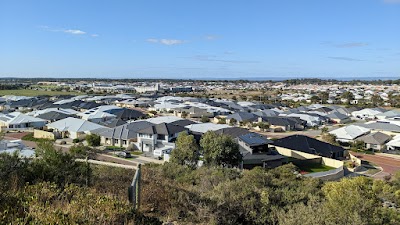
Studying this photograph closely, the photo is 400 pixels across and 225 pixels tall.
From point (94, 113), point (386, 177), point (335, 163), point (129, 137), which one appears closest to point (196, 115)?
point (94, 113)

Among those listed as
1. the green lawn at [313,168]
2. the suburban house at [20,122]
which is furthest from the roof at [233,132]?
the suburban house at [20,122]

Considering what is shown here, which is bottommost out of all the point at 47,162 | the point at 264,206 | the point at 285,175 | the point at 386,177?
the point at 386,177

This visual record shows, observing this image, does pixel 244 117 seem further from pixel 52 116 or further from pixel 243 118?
pixel 52 116

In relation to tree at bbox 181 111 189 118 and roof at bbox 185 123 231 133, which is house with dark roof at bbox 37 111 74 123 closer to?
roof at bbox 185 123 231 133

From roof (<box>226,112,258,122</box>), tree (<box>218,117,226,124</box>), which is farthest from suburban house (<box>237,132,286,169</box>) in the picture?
tree (<box>218,117,226,124</box>)

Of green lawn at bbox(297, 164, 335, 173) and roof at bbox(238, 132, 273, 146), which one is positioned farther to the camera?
roof at bbox(238, 132, 273, 146)

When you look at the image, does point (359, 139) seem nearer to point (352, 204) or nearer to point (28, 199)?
point (352, 204)
